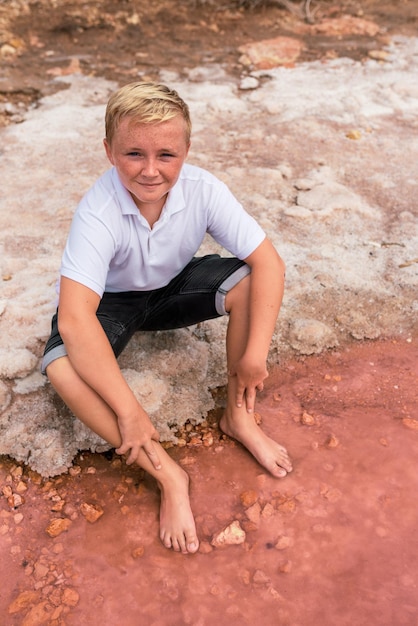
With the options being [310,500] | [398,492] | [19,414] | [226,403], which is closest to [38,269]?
[19,414]

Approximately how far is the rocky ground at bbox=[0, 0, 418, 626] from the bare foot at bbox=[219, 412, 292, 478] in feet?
0.14

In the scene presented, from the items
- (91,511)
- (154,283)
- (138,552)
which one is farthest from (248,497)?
(154,283)

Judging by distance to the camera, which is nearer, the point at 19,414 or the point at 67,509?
the point at 67,509

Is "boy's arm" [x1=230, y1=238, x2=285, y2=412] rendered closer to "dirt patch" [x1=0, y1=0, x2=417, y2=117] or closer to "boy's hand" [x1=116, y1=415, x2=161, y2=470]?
"boy's hand" [x1=116, y1=415, x2=161, y2=470]

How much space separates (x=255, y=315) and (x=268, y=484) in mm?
491

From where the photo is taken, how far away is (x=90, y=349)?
1528 mm

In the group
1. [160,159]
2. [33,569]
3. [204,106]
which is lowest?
[33,569]

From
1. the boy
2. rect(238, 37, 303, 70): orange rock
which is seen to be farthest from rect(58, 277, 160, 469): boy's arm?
rect(238, 37, 303, 70): orange rock

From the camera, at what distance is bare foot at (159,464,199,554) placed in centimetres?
155

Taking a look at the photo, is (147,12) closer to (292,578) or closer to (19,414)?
(19,414)

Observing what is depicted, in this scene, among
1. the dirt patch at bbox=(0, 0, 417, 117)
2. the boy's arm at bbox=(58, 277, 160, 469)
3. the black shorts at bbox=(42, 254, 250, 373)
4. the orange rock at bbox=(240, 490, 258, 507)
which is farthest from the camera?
the dirt patch at bbox=(0, 0, 417, 117)

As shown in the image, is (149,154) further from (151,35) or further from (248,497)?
(151,35)

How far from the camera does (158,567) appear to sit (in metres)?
1.53

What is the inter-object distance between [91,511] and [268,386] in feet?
2.36
